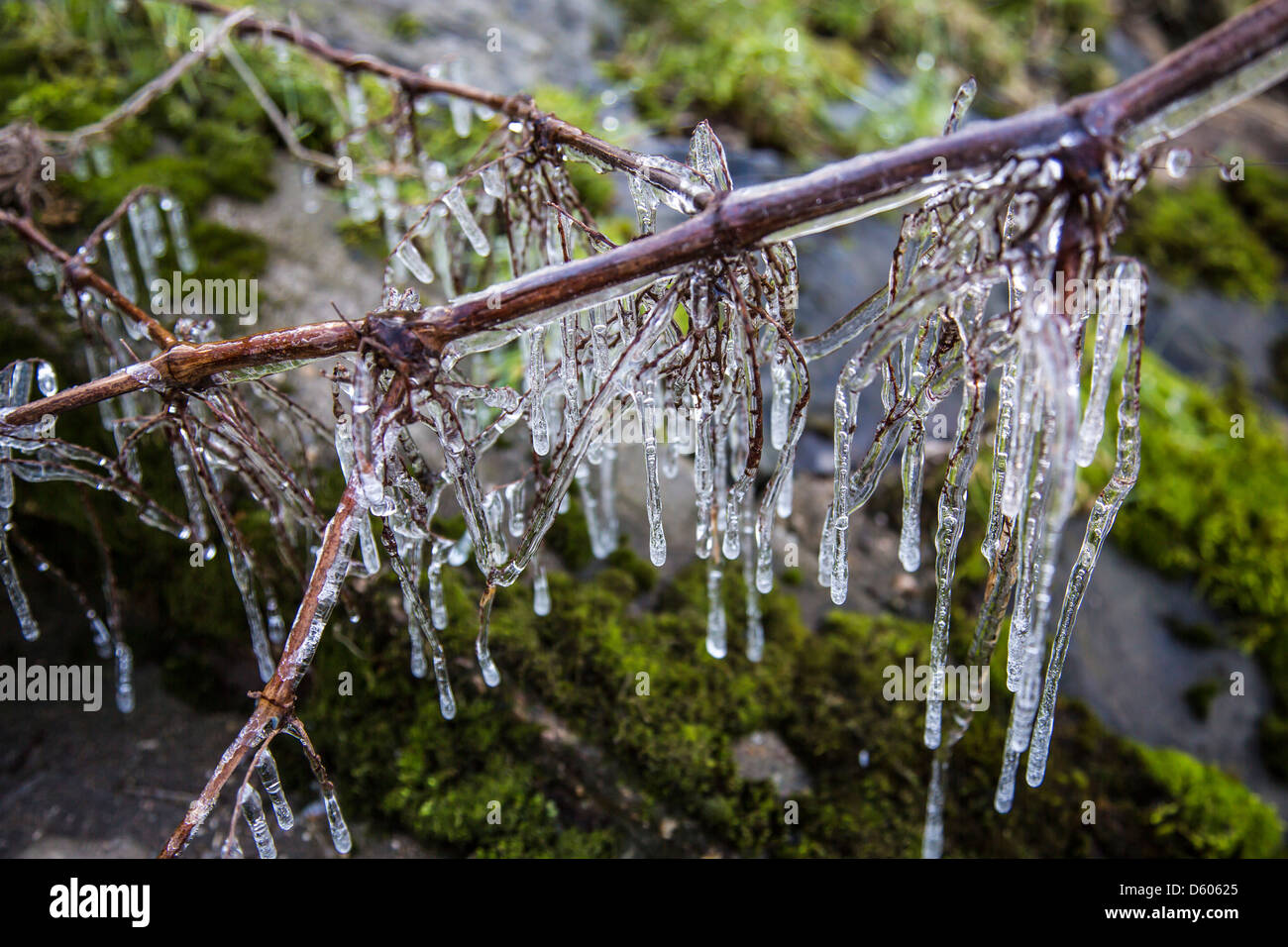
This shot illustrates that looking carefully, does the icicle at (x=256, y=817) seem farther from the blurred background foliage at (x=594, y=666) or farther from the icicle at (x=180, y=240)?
the icicle at (x=180, y=240)

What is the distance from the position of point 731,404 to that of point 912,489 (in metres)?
0.52

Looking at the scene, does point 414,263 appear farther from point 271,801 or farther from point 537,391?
point 271,801

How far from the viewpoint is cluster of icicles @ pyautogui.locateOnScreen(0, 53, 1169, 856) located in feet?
5.60

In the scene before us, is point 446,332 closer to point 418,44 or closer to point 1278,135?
point 418,44

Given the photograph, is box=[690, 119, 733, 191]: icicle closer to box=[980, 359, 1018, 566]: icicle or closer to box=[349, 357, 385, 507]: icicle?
box=[980, 359, 1018, 566]: icicle

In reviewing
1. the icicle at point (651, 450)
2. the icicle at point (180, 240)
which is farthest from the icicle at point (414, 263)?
the icicle at point (180, 240)

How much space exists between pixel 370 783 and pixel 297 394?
1.56m

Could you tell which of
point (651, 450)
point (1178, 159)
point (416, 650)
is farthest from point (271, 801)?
point (1178, 159)

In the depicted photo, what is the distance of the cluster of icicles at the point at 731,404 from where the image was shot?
171cm

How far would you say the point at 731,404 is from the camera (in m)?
2.28

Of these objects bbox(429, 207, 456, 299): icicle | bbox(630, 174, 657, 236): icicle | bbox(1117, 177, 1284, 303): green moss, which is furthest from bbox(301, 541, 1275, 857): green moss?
bbox(1117, 177, 1284, 303): green moss

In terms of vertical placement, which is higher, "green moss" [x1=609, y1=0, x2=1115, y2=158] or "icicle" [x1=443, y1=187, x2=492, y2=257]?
"green moss" [x1=609, y1=0, x2=1115, y2=158]

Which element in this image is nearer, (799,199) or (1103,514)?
(799,199)

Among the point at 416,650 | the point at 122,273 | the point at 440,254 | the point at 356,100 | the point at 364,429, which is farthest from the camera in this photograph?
the point at 356,100
